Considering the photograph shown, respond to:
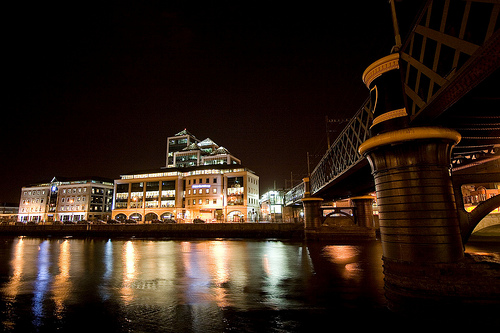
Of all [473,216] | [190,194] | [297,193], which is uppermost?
[190,194]

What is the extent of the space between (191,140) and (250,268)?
379 ft

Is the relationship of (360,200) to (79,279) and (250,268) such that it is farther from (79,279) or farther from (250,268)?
(79,279)

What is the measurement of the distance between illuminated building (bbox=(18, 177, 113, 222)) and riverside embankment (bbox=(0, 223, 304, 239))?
29.8 m

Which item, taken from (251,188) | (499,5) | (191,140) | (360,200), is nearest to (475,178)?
(499,5)

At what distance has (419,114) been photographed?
8273 mm

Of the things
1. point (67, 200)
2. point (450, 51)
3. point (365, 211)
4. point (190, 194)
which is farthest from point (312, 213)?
point (67, 200)

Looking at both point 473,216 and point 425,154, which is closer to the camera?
point 425,154

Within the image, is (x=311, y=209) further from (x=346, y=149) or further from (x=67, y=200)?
(x=67, y=200)

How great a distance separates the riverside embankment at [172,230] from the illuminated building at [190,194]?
14.5 meters

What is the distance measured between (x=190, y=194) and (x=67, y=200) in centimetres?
5592

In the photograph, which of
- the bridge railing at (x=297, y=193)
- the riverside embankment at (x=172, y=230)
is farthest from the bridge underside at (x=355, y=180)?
the riverside embankment at (x=172, y=230)

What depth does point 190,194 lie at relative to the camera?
8056 centimetres

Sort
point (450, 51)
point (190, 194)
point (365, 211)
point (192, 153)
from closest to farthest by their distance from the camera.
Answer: point (450, 51) < point (365, 211) < point (190, 194) < point (192, 153)

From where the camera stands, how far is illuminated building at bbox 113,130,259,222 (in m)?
76.9
